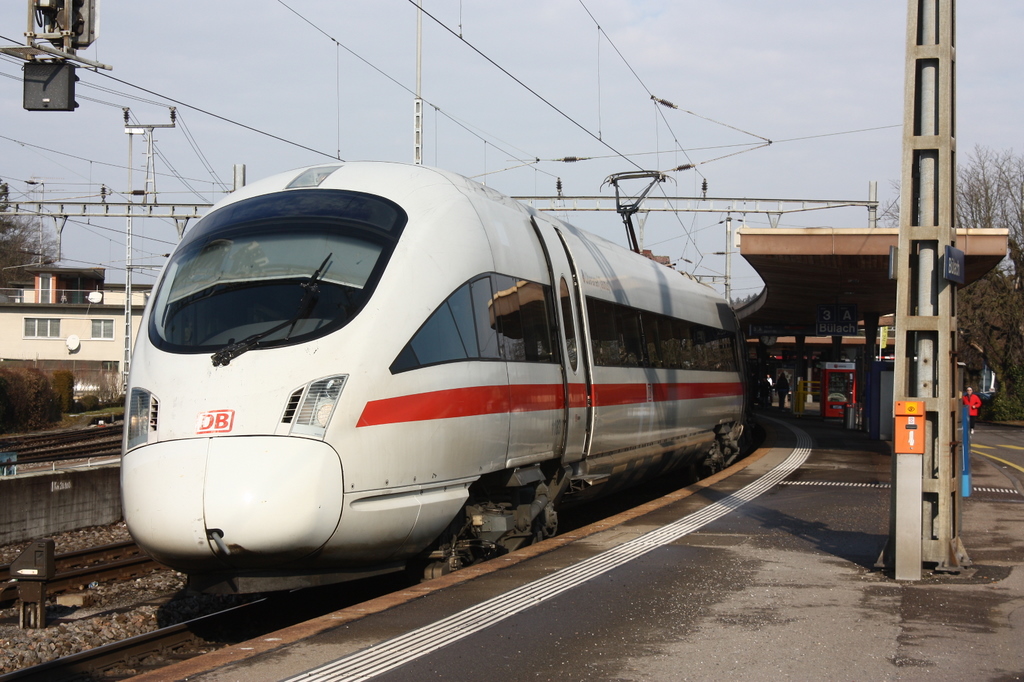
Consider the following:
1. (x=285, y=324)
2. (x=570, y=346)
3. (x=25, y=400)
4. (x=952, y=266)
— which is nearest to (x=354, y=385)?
(x=285, y=324)

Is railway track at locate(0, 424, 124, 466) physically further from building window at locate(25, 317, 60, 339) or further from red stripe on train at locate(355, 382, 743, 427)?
building window at locate(25, 317, 60, 339)

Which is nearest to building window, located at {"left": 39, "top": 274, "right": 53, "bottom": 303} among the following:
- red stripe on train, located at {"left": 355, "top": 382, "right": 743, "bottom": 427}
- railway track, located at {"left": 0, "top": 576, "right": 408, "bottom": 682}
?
red stripe on train, located at {"left": 355, "top": 382, "right": 743, "bottom": 427}

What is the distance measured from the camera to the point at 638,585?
23.6ft

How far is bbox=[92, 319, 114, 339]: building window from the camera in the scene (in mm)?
53375

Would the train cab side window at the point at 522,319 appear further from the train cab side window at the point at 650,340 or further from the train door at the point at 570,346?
the train cab side window at the point at 650,340

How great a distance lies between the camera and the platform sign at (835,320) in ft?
88.2

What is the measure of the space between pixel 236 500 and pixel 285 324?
1313mm

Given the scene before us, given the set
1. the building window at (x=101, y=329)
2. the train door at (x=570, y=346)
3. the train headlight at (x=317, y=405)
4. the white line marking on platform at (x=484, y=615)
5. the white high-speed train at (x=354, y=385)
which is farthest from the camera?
the building window at (x=101, y=329)

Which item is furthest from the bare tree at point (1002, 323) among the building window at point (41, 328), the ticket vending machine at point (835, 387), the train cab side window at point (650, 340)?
the building window at point (41, 328)

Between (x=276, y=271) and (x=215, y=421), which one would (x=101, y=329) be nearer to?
(x=276, y=271)

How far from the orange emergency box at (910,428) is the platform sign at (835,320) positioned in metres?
20.0

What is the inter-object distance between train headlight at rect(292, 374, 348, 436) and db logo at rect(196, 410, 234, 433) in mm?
385

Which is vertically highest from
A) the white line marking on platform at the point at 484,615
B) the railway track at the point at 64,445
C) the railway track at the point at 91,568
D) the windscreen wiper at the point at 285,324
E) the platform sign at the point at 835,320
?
the platform sign at the point at 835,320

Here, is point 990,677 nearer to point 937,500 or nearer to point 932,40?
point 937,500
